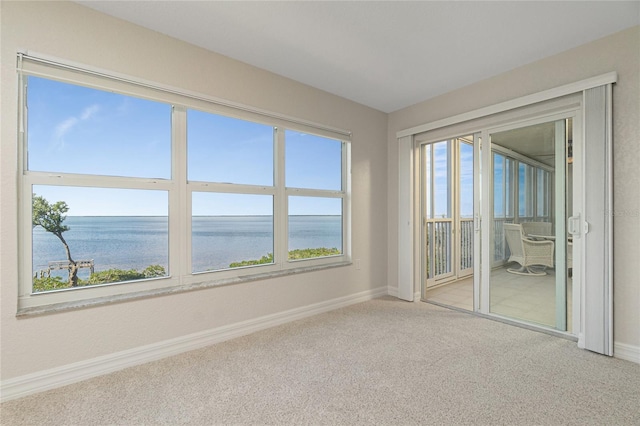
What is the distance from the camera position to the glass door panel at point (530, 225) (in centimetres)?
264

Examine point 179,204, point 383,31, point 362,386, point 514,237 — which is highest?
point 383,31

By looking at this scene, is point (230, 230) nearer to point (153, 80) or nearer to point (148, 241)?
point (148, 241)

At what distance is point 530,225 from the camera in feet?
9.50

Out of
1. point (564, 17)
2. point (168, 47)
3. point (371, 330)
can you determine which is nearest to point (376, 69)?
point (564, 17)

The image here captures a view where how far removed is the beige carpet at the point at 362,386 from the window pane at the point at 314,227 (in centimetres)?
99

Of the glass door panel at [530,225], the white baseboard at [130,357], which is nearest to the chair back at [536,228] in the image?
the glass door panel at [530,225]

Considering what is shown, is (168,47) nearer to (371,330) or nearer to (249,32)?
(249,32)

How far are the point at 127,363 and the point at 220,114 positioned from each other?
2.09 meters

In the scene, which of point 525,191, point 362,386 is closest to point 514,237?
point 525,191

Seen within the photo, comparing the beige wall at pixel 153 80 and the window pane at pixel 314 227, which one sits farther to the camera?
the window pane at pixel 314 227

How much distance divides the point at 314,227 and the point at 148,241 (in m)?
1.69

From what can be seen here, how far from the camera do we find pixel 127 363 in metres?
2.07

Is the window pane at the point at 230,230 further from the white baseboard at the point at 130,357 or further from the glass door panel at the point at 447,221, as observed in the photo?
the glass door panel at the point at 447,221

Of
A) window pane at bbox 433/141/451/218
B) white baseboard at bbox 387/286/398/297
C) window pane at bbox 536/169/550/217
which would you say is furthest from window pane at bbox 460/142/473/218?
white baseboard at bbox 387/286/398/297
